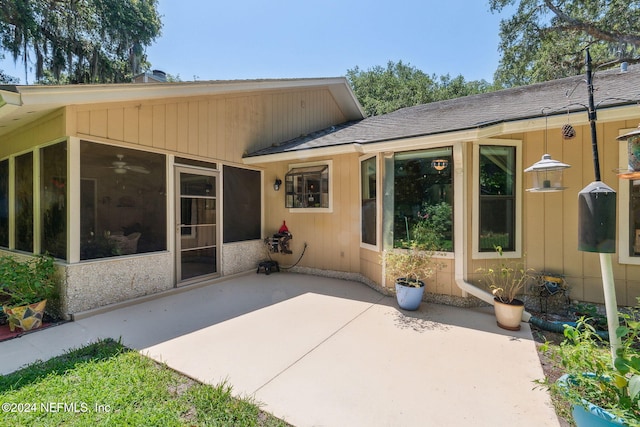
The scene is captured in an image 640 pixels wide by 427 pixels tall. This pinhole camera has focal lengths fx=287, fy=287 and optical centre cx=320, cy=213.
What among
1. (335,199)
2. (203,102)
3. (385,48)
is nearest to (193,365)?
(335,199)

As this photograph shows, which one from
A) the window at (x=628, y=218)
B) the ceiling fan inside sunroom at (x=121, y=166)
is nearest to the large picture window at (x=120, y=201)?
the ceiling fan inside sunroom at (x=121, y=166)

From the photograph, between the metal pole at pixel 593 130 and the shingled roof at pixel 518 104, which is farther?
the shingled roof at pixel 518 104

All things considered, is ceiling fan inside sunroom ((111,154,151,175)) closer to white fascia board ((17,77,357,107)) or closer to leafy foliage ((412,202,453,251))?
white fascia board ((17,77,357,107))

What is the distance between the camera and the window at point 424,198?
4273 millimetres

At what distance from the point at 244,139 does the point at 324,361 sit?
5.01 metres

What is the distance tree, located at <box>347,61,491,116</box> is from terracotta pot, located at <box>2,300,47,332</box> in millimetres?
19943

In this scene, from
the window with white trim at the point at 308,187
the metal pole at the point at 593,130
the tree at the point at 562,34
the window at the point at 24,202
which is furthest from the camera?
the tree at the point at 562,34

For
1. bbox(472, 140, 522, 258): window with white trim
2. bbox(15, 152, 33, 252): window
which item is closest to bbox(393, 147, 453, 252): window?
bbox(472, 140, 522, 258): window with white trim

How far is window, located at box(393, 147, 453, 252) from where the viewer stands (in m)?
4.27

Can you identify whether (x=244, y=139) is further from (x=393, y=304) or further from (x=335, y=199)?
(x=393, y=304)

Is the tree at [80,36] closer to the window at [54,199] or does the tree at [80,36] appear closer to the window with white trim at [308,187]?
the window at [54,199]

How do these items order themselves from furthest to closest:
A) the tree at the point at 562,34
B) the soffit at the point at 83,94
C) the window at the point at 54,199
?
the tree at the point at 562,34 → the window at the point at 54,199 → the soffit at the point at 83,94

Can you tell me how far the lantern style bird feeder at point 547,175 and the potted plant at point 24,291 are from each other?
5.80 meters

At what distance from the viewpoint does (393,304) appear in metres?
4.41
